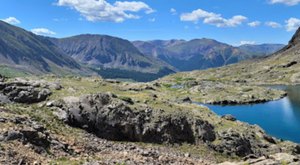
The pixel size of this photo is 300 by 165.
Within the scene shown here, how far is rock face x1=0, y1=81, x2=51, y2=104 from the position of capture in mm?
51781

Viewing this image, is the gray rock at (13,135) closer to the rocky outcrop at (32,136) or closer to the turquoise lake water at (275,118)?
the rocky outcrop at (32,136)

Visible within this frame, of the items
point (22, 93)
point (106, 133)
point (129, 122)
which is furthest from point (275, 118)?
point (22, 93)

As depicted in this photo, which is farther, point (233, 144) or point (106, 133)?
point (233, 144)

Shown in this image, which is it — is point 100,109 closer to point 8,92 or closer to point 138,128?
point 138,128

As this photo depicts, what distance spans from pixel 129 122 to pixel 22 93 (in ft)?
45.5

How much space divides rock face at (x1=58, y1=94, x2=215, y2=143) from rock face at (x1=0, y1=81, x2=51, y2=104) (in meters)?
5.58

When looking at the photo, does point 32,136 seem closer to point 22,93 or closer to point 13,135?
point 13,135

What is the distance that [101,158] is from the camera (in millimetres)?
35406

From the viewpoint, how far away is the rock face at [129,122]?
161 ft

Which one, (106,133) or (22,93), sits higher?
(22,93)

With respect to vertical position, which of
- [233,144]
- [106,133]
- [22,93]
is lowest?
[233,144]

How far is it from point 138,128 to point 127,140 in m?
2.53

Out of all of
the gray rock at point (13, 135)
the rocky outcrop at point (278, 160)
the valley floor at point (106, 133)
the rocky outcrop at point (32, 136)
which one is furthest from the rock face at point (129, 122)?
the rocky outcrop at point (278, 160)

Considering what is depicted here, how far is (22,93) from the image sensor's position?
2067 inches
